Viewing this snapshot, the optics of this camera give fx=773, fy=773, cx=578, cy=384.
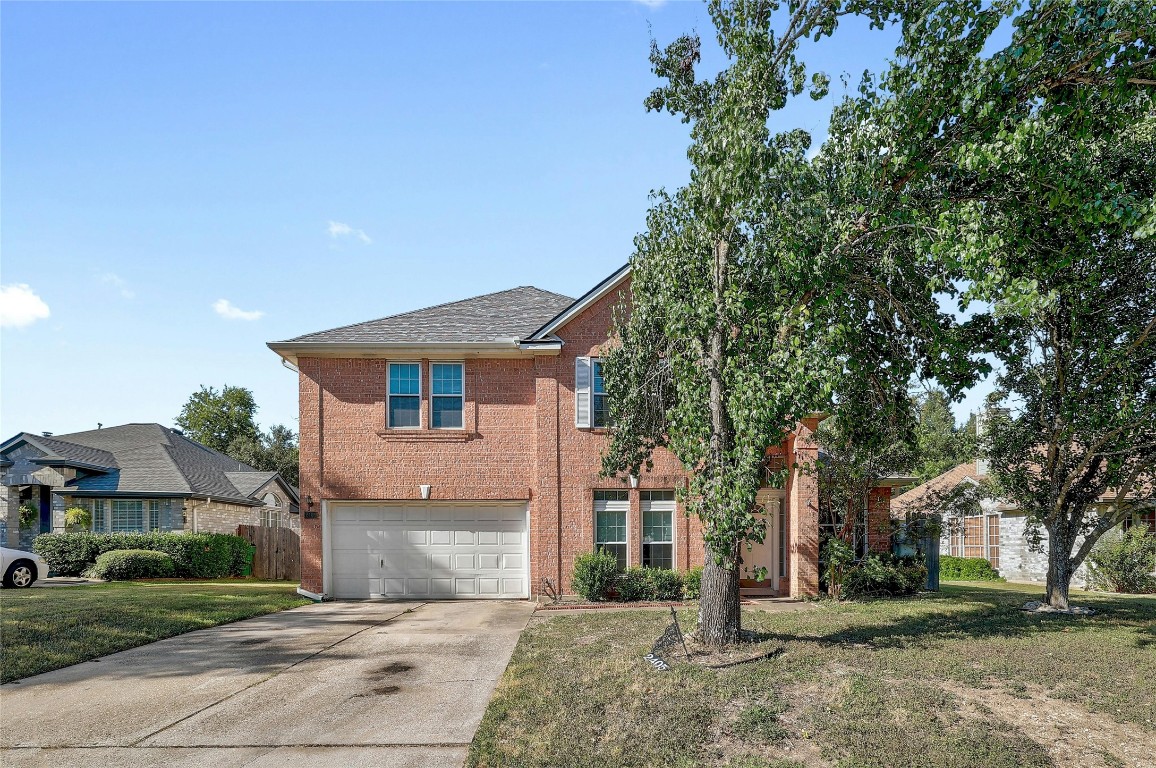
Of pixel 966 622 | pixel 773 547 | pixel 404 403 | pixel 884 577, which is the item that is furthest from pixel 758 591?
pixel 404 403

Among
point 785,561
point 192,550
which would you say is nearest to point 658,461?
point 785,561

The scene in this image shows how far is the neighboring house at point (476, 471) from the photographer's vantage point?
54.4ft

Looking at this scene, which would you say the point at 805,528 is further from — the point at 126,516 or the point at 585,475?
the point at 126,516

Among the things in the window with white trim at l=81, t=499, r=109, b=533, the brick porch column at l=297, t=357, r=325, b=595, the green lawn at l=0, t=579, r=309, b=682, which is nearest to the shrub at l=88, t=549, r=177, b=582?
the window with white trim at l=81, t=499, r=109, b=533

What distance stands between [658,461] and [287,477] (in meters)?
34.0

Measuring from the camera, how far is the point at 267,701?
8.09 metres

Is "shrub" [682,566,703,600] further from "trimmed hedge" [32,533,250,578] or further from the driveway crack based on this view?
"trimmed hedge" [32,533,250,578]

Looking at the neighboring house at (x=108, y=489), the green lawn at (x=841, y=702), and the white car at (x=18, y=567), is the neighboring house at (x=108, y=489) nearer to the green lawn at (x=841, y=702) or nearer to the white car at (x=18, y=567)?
the white car at (x=18, y=567)

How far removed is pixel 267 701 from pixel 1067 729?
770 centimetres

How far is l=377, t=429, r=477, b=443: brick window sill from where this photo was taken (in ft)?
55.7

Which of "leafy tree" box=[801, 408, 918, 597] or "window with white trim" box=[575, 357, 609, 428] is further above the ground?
"window with white trim" box=[575, 357, 609, 428]

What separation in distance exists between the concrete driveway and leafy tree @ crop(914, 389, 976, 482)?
937cm

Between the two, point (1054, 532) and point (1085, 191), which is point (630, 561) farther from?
point (1085, 191)

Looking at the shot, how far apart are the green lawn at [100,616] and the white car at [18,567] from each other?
0.72 meters
